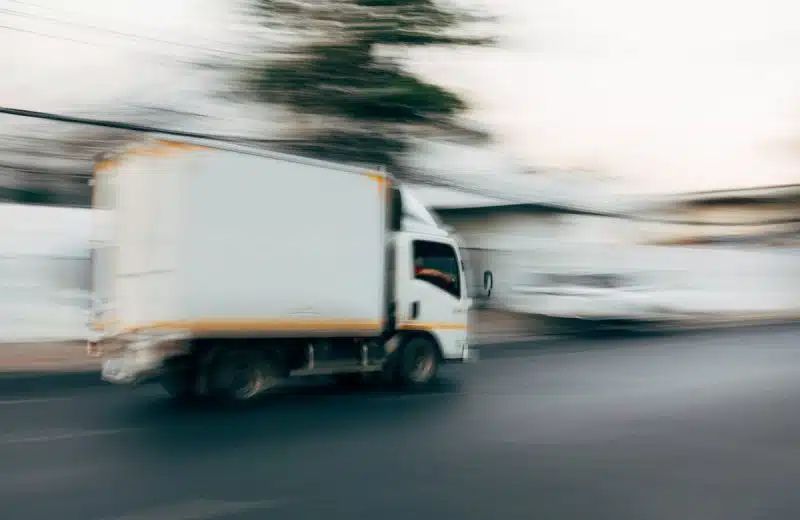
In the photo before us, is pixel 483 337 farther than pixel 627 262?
Yes

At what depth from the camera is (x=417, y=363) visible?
1174cm

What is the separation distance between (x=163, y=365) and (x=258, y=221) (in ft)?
6.11

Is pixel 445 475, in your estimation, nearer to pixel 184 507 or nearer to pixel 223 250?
pixel 184 507

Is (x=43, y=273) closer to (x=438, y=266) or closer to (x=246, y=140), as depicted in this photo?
(x=246, y=140)

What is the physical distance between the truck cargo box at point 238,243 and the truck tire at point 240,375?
1.34 ft

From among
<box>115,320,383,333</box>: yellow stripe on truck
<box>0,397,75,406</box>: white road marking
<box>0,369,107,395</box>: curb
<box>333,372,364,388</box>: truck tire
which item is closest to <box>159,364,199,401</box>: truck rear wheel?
<box>115,320,383,333</box>: yellow stripe on truck

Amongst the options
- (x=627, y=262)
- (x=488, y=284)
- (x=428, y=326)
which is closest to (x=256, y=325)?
(x=428, y=326)

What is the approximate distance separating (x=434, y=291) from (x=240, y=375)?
2939 millimetres

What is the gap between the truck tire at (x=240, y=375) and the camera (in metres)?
9.92

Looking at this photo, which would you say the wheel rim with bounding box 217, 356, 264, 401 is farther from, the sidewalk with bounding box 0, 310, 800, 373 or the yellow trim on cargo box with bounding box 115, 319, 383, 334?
the sidewalk with bounding box 0, 310, 800, 373

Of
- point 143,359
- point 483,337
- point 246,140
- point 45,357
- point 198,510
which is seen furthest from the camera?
point 483,337

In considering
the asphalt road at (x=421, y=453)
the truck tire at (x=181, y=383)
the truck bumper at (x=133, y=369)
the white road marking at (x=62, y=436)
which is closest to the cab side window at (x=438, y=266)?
the asphalt road at (x=421, y=453)

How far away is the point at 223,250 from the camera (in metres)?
9.52

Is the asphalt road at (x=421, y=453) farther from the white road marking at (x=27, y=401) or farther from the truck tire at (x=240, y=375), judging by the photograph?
the truck tire at (x=240, y=375)
